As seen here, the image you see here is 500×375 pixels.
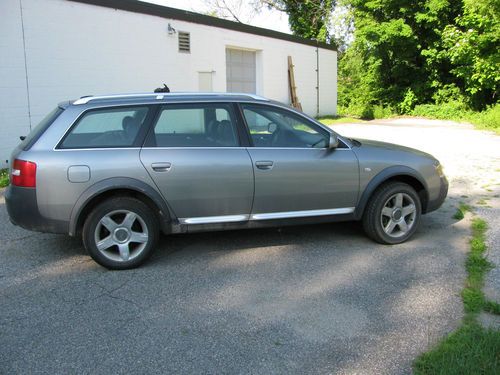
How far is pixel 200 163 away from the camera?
4.67 m

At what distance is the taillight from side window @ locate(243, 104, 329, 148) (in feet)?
6.93

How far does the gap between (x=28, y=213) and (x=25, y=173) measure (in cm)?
37

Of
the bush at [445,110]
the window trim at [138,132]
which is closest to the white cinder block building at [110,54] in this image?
the window trim at [138,132]

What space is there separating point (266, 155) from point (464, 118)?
2064 centimetres

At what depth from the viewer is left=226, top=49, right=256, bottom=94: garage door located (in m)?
17.6

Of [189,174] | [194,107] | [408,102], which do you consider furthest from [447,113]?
[189,174]

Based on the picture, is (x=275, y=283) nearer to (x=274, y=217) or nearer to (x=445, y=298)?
(x=274, y=217)

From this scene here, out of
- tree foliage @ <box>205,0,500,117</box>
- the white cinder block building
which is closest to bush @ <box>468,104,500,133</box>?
tree foliage @ <box>205,0,500,117</box>

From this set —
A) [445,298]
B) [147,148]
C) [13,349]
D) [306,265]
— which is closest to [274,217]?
[306,265]

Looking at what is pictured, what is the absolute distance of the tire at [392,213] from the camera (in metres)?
5.21

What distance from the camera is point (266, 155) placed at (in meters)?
4.88

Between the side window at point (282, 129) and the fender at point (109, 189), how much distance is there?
3.96 ft

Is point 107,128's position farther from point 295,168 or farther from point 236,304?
point 236,304

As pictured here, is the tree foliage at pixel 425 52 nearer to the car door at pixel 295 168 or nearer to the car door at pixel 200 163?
the car door at pixel 295 168
